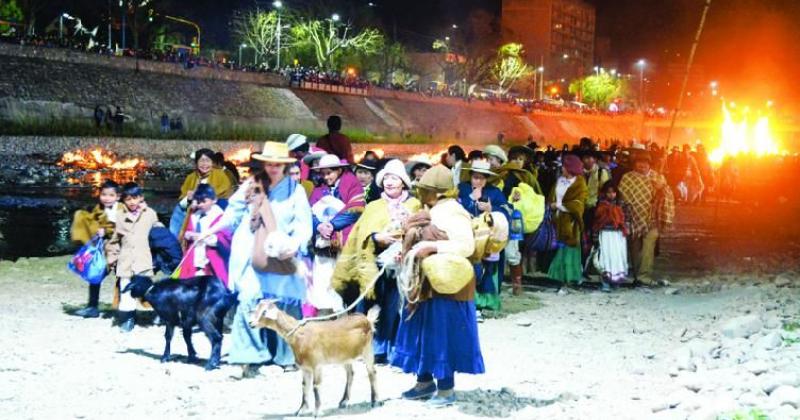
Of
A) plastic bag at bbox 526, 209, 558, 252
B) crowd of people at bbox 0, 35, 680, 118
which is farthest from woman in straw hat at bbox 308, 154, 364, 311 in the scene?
crowd of people at bbox 0, 35, 680, 118

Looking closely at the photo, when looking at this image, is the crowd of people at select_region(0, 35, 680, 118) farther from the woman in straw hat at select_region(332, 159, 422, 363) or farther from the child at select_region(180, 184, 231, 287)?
the woman in straw hat at select_region(332, 159, 422, 363)

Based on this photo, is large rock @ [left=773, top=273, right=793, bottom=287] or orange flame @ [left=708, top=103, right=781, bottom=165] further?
orange flame @ [left=708, top=103, right=781, bottom=165]

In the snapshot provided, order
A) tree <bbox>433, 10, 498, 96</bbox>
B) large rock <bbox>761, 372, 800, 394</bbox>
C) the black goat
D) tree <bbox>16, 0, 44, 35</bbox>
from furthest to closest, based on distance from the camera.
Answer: tree <bbox>433, 10, 498, 96</bbox>, tree <bbox>16, 0, 44, 35</bbox>, the black goat, large rock <bbox>761, 372, 800, 394</bbox>

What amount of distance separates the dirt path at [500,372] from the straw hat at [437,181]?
5.24ft

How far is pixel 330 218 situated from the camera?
356 inches

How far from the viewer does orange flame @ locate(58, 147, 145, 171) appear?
120ft

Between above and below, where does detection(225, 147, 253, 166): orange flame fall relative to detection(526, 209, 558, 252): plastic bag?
above

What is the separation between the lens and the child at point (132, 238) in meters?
9.51

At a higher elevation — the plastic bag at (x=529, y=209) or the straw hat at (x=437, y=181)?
the straw hat at (x=437, y=181)

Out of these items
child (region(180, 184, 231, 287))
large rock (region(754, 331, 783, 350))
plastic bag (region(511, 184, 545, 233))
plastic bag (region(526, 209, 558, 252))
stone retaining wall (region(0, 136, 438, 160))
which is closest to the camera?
large rock (region(754, 331, 783, 350))

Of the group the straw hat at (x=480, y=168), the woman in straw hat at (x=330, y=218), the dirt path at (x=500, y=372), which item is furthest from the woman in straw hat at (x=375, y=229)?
the straw hat at (x=480, y=168)

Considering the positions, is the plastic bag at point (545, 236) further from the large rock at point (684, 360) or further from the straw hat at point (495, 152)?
the large rock at point (684, 360)

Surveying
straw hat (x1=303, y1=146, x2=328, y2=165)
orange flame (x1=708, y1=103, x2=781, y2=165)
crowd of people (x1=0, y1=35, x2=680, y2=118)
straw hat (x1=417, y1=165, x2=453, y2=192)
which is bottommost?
straw hat (x1=417, y1=165, x2=453, y2=192)

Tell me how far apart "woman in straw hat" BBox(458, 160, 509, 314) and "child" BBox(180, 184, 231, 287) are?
2396 mm
